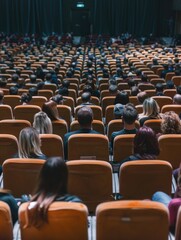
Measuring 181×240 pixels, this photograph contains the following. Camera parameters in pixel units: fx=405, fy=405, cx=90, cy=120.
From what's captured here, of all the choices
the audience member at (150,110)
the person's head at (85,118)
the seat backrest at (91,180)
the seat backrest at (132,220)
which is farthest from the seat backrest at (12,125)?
the seat backrest at (132,220)

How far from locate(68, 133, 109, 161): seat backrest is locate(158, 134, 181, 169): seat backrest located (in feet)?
1.95

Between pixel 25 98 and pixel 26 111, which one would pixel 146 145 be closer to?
pixel 26 111

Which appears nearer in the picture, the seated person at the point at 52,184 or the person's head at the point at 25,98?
the seated person at the point at 52,184

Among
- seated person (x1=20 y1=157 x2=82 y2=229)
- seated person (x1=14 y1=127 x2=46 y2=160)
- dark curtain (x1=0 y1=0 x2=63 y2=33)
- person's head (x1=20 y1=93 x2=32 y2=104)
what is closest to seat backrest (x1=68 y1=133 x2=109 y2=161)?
seated person (x1=14 y1=127 x2=46 y2=160)

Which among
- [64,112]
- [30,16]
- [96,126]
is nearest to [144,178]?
[96,126]

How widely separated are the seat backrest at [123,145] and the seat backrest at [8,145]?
1107 mm

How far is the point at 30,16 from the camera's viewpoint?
107ft

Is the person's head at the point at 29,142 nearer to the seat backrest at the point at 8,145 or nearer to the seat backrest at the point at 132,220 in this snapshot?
the seat backrest at the point at 8,145

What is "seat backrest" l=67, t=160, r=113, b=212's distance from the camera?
11.0 ft

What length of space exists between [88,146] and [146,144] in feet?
2.66

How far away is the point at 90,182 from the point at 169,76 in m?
10.2

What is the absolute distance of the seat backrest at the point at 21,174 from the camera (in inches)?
134

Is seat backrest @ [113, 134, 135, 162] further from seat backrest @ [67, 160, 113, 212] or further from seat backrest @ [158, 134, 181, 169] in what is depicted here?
seat backrest @ [67, 160, 113, 212]

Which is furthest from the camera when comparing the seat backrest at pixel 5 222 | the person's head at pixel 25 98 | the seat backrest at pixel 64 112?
the person's head at pixel 25 98
